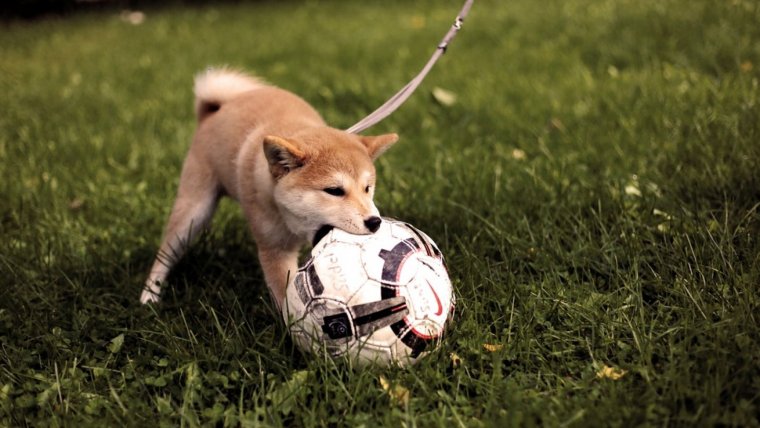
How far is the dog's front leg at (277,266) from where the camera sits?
283cm

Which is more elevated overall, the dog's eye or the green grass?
the dog's eye

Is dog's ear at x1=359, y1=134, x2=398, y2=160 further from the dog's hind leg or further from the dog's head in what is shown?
the dog's hind leg

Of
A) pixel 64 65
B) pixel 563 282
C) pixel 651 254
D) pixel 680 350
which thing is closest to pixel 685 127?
pixel 651 254

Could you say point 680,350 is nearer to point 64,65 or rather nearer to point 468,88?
point 468,88

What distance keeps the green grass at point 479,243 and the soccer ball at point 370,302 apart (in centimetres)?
8

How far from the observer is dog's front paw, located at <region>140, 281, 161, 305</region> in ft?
9.83

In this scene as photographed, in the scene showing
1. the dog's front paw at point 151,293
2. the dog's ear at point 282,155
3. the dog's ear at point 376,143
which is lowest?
the dog's front paw at point 151,293

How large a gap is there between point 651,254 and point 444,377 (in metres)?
1.19

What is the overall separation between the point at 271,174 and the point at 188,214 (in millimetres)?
716

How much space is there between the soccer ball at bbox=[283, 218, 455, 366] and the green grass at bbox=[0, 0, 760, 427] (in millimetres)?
76

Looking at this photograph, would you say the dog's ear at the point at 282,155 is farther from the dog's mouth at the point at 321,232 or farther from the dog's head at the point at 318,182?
the dog's mouth at the point at 321,232

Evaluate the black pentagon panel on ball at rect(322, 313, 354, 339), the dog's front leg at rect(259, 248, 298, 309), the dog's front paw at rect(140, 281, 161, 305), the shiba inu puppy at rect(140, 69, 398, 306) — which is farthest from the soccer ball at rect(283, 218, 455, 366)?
the dog's front paw at rect(140, 281, 161, 305)

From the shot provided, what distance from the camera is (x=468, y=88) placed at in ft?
18.6

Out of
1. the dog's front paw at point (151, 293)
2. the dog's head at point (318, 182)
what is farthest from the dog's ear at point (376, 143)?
the dog's front paw at point (151, 293)
